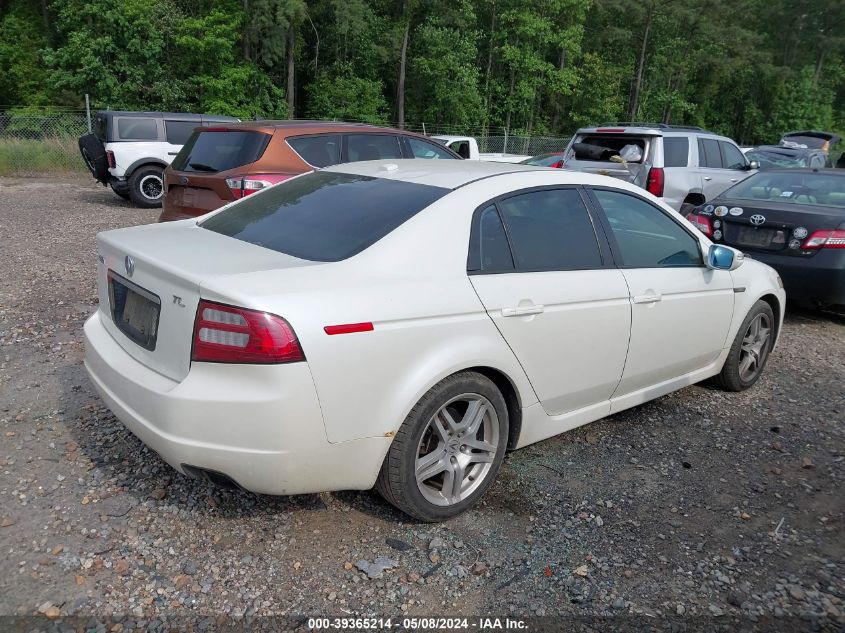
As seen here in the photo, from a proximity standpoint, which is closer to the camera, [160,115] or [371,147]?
[371,147]

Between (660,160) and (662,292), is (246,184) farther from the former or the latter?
(660,160)

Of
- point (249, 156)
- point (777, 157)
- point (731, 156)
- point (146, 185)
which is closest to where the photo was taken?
point (249, 156)

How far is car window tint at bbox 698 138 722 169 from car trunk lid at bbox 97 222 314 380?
919cm

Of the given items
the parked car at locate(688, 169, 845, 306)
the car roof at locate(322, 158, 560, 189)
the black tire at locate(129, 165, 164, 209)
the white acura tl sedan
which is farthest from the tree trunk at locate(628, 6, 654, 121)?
the car roof at locate(322, 158, 560, 189)

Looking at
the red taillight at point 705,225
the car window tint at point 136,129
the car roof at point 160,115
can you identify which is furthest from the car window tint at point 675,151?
the car window tint at point 136,129

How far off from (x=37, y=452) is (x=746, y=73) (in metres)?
54.4

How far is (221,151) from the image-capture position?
7.43 metres

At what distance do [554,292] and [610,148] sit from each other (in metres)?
7.46

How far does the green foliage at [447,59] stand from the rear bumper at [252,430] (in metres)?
30.2

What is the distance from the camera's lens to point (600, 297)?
140 inches

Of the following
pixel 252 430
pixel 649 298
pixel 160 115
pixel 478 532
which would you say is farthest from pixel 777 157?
pixel 252 430

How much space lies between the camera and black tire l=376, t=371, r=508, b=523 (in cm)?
288

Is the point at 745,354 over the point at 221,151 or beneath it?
beneath

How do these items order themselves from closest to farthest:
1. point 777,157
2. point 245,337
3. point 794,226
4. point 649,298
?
point 245,337 < point 649,298 < point 794,226 < point 777,157
